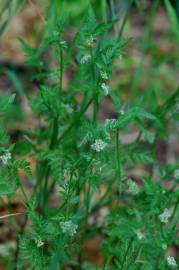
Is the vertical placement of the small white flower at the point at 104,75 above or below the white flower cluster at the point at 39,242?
above

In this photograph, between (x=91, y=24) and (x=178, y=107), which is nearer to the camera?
→ (x=91, y=24)

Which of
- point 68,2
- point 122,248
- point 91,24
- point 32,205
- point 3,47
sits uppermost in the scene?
point 68,2

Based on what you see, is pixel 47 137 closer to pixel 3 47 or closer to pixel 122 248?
pixel 122 248

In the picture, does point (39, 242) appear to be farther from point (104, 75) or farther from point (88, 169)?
point (104, 75)

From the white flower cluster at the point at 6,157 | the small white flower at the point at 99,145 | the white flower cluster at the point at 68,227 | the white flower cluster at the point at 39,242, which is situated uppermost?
the small white flower at the point at 99,145

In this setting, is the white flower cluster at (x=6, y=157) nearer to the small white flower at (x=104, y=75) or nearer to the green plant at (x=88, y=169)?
the green plant at (x=88, y=169)

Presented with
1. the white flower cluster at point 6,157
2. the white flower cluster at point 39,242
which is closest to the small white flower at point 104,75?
the white flower cluster at point 6,157

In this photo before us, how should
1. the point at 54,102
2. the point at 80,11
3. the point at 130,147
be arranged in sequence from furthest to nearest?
the point at 80,11, the point at 130,147, the point at 54,102

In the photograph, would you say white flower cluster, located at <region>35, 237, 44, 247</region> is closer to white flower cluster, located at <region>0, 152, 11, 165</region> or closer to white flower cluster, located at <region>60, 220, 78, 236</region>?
white flower cluster, located at <region>60, 220, 78, 236</region>

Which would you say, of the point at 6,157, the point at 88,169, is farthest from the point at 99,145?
the point at 6,157

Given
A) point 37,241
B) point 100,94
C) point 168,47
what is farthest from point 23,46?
point 168,47

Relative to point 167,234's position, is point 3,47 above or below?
above
